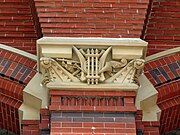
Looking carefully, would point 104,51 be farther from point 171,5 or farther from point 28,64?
point 171,5

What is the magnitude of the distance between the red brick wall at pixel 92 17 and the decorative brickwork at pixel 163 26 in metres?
0.80

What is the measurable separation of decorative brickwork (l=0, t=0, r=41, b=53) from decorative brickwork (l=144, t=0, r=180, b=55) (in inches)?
56.4

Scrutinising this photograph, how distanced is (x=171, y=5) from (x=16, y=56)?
2183 mm

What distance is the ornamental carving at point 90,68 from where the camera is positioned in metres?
7.56

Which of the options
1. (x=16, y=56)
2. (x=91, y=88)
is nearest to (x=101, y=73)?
(x=91, y=88)

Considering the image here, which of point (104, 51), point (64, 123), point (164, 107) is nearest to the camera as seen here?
point (64, 123)

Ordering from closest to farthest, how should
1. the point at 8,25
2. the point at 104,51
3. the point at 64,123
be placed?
the point at 64,123 < the point at 104,51 < the point at 8,25

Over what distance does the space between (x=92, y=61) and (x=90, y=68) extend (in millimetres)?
81

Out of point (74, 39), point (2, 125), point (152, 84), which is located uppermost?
point (74, 39)

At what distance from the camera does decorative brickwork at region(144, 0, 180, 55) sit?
8.72 meters

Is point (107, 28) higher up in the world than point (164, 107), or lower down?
higher up

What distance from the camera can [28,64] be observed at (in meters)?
8.28

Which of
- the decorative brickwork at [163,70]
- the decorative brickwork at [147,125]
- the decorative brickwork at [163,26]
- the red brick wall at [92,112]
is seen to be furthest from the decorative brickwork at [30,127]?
the decorative brickwork at [163,26]

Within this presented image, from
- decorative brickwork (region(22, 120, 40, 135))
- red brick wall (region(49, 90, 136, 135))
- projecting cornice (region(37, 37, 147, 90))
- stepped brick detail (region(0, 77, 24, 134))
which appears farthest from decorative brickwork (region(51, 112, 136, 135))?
stepped brick detail (region(0, 77, 24, 134))
